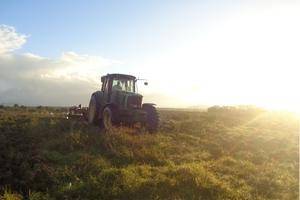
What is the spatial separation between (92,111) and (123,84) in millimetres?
3089

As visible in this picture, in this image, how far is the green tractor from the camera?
70.0 feet

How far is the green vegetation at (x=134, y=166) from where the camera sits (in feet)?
37.6

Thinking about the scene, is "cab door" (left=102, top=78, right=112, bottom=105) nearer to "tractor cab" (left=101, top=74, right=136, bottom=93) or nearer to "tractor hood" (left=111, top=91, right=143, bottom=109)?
"tractor cab" (left=101, top=74, right=136, bottom=93)

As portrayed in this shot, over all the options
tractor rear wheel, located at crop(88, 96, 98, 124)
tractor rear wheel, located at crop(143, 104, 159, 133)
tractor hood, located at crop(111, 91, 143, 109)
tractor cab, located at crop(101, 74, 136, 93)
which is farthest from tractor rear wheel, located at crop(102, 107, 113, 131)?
tractor rear wheel, located at crop(88, 96, 98, 124)

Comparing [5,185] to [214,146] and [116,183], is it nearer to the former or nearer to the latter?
[116,183]

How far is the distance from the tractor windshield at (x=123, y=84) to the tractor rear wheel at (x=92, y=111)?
225cm

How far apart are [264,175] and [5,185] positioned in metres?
8.98

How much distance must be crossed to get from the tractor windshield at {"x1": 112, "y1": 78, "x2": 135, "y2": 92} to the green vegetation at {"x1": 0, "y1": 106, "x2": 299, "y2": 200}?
2892 millimetres

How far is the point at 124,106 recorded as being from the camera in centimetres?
2139

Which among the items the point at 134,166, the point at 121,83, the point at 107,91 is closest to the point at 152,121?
the point at 121,83

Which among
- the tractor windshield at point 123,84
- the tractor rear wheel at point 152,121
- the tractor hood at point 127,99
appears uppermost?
the tractor windshield at point 123,84

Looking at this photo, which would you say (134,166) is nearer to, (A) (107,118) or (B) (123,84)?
(A) (107,118)

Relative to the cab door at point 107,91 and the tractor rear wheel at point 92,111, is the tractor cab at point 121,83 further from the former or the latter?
the tractor rear wheel at point 92,111

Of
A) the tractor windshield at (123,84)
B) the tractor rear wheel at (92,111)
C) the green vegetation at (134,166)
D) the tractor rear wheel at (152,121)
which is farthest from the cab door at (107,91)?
the tractor rear wheel at (152,121)
